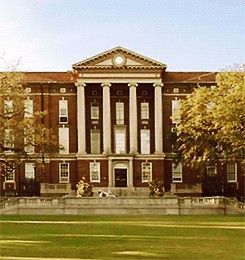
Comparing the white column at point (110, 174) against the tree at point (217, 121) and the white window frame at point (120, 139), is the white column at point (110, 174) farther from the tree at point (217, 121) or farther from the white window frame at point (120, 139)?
the tree at point (217, 121)

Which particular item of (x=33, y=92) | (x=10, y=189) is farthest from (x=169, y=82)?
(x=10, y=189)

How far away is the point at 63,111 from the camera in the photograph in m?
81.6

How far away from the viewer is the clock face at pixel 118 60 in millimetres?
79188

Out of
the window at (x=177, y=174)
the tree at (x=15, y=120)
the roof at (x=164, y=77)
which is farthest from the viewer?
the roof at (x=164, y=77)

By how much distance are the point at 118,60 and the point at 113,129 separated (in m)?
7.93

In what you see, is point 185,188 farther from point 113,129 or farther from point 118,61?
point 118,61

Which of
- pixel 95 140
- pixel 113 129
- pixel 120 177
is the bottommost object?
pixel 120 177

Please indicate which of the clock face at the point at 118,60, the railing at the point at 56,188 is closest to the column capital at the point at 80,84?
the clock face at the point at 118,60

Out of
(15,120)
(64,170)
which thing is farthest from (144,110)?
(15,120)

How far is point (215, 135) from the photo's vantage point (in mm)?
53344

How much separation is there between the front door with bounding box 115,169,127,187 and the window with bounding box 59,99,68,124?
8129mm

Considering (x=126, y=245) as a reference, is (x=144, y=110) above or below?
above

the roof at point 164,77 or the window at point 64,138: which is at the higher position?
the roof at point 164,77

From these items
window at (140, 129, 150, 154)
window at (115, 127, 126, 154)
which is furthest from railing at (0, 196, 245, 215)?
window at (115, 127, 126, 154)
